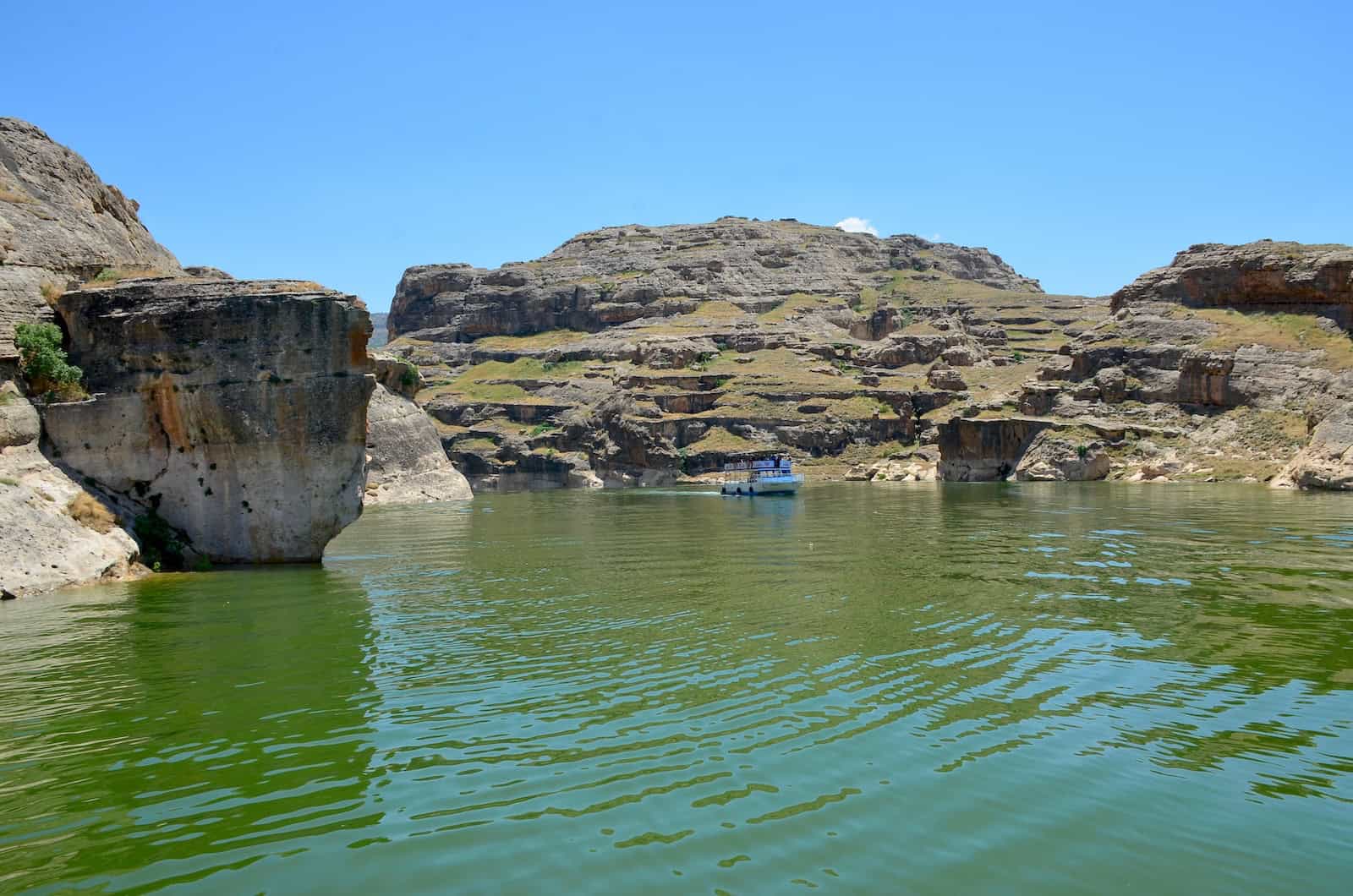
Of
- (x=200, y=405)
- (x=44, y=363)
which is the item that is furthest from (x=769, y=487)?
(x=44, y=363)

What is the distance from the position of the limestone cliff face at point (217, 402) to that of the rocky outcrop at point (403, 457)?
59.7m

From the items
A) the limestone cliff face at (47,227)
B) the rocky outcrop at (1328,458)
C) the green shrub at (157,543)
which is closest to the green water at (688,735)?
the green shrub at (157,543)

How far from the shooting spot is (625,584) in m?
26.7

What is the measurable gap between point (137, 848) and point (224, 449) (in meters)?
22.4

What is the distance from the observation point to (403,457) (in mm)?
93750

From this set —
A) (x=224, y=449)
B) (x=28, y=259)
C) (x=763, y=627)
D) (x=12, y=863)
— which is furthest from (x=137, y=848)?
(x=28, y=259)

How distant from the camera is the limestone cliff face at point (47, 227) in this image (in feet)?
95.9

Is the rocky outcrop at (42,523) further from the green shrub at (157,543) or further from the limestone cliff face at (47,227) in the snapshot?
the limestone cliff face at (47,227)

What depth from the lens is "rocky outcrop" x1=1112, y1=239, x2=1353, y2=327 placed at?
100375mm

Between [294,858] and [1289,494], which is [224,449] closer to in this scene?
[294,858]

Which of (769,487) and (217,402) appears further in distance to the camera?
(769,487)

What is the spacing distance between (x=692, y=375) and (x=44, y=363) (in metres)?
121

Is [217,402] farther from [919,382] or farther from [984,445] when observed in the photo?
[919,382]

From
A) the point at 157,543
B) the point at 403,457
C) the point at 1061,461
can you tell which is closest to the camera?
the point at 157,543
